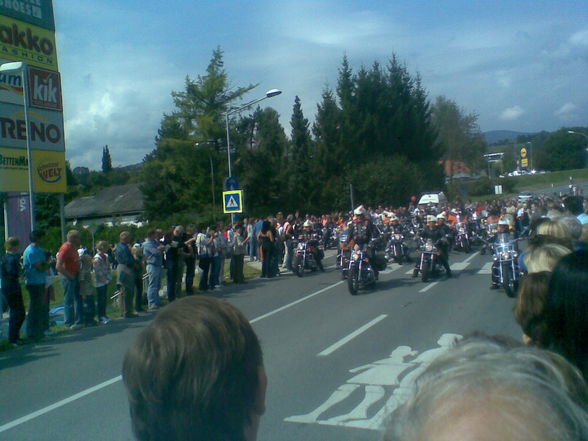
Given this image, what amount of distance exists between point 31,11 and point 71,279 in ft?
25.9

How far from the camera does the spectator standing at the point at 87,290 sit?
11609mm

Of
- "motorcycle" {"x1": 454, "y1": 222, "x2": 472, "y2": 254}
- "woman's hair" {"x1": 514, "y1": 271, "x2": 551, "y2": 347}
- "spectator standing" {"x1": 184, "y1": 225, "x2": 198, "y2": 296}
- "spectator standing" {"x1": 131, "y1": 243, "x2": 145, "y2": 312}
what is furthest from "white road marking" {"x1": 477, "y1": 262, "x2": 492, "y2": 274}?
"woman's hair" {"x1": 514, "y1": 271, "x2": 551, "y2": 347}

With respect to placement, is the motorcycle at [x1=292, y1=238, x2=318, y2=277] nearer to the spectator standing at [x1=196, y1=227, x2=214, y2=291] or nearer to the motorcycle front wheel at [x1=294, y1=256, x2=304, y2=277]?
the motorcycle front wheel at [x1=294, y1=256, x2=304, y2=277]

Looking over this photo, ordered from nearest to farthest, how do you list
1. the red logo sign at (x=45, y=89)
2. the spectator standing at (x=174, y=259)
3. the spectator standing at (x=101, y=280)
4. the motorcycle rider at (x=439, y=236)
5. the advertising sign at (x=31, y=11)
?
the spectator standing at (x=101, y=280), the spectator standing at (x=174, y=259), the advertising sign at (x=31, y=11), the red logo sign at (x=45, y=89), the motorcycle rider at (x=439, y=236)

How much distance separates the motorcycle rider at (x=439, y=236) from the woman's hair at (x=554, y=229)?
1079cm

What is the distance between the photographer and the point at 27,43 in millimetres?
15156

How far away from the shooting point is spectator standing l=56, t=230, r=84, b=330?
1130 centimetres

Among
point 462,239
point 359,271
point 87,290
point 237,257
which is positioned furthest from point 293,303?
point 462,239

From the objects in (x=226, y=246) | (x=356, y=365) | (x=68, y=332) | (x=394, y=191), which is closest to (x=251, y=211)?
(x=394, y=191)

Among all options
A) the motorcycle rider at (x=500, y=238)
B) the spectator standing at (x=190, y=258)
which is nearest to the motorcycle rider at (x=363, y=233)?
the motorcycle rider at (x=500, y=238)

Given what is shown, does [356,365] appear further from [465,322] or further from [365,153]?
[365,153]

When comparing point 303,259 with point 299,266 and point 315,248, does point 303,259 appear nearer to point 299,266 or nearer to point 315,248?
point 299,266

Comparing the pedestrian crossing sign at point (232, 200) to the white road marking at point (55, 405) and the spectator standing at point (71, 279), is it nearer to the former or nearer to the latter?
the spectator standing at point (71, 279)

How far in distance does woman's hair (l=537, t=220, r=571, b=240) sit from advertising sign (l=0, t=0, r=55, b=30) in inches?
542
